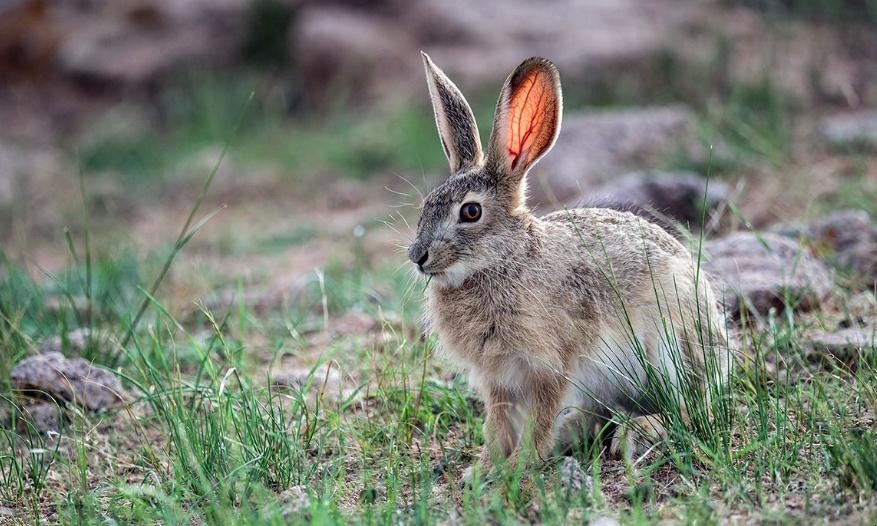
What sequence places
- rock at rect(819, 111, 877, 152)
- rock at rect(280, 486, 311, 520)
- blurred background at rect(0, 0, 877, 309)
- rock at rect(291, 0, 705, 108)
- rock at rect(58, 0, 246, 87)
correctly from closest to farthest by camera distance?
rock at rect(280, 486, 311, 520) < blurred background at rect(0, 0, 877, 309) < rock at rect(819, 111, 877, 152) < rock at rect(291, 0, 705, 108) < rock at rect(58, 0, 246, 87)

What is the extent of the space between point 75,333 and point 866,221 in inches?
160

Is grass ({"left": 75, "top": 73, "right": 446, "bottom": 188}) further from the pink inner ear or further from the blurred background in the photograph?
the pink inner ear

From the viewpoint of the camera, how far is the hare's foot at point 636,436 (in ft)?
11.7

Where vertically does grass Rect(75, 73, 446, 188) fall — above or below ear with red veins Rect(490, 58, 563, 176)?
below

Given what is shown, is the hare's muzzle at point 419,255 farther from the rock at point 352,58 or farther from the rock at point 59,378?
the rock at point 352,58

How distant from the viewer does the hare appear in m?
3.69

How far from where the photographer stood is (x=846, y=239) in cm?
538

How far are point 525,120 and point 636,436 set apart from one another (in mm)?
1235

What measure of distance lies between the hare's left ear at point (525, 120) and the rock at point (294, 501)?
1.41m

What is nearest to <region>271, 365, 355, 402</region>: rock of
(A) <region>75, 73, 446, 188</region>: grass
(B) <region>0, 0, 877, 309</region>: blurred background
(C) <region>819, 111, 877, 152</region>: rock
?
(B) <region>0, 0, 877, 309</region>: blurred background

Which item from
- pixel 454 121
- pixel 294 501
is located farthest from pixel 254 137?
pixel 294 501

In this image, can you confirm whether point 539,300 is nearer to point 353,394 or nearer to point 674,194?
point 353,394

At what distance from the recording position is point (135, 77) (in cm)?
1270

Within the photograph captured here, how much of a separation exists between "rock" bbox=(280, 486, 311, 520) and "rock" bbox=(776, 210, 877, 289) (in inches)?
113
